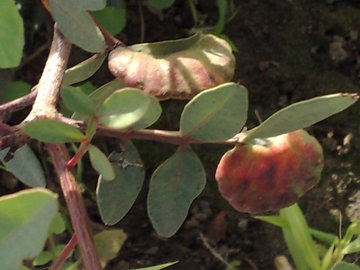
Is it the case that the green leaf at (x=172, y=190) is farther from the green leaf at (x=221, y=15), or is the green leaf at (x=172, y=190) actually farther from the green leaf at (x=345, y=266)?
the green leaf at (x=221, y=15)

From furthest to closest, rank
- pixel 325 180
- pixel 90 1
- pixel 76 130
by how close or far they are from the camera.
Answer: pixel 325 180 < pixel 90 1 < pixel 76 130

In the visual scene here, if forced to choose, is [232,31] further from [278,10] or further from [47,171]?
[47,171]

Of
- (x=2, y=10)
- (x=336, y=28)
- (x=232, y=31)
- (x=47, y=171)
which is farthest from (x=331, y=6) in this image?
(x=2, y=10)

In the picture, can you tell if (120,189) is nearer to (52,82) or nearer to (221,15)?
(52,82)

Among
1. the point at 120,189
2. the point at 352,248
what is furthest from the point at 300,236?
the point at 120,189

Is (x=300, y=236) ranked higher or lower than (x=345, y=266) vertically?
lower

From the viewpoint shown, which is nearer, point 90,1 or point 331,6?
point 90,1

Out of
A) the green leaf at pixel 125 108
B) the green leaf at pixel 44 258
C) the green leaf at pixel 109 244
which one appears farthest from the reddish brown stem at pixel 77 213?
the green leaf at pixel 44 258
